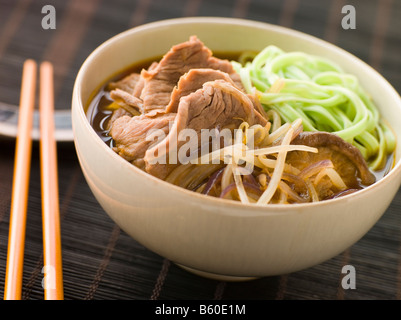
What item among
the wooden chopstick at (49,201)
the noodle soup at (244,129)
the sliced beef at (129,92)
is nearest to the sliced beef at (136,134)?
the noodle soup at (244,129)

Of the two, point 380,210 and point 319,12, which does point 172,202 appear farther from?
point 319,12

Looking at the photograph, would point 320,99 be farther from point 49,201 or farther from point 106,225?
point 49,201

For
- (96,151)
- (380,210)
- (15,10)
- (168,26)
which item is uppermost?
(15,10)

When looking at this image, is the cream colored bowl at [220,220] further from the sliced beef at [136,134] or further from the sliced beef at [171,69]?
the sliced beef at [171,69]

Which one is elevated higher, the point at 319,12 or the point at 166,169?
the point at 319,12

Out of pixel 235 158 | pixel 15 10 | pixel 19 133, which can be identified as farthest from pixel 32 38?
pixel 235 158

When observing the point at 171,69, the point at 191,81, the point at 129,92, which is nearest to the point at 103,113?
the point at 129,92
